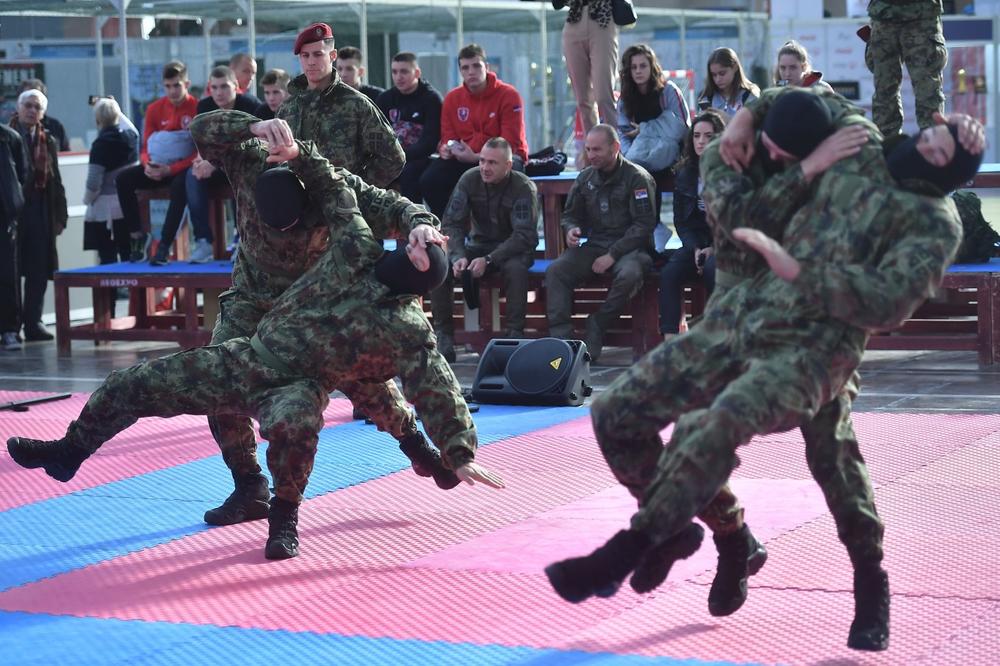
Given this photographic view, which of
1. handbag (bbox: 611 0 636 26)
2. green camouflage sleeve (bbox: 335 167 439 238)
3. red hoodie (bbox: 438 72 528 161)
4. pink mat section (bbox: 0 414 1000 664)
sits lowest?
pink mat section (bbox: 0 414 1000 664)

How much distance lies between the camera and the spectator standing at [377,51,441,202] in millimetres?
11562

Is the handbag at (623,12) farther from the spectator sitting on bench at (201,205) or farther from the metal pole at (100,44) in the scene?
the metal pole at (100,44)

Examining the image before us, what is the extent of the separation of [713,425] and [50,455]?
2874mm

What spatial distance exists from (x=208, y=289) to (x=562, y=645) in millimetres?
7726

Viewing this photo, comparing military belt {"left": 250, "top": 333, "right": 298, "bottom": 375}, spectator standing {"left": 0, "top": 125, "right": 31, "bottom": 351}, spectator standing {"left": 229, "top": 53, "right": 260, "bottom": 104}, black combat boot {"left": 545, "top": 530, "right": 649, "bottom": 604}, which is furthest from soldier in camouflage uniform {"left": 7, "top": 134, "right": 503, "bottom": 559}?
spectator standing {"left": 229, "top": 53, "right": 260, "bottom": 104}

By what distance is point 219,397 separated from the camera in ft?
18.6

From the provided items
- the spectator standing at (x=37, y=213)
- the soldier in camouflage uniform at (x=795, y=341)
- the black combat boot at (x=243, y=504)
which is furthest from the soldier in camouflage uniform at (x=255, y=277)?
the spectator standing at (x=37, y=213)

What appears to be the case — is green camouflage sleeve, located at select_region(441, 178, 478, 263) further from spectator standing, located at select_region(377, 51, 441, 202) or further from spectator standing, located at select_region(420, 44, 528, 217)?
spectator standing, located at select_region(377, 51, 441, 202)

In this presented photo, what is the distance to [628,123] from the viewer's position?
11.4 metres

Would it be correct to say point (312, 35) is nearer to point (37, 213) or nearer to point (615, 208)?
point (615, 208)

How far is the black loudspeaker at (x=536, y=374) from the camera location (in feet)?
29.9

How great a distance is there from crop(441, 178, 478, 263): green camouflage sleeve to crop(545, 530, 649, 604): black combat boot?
6.81 m

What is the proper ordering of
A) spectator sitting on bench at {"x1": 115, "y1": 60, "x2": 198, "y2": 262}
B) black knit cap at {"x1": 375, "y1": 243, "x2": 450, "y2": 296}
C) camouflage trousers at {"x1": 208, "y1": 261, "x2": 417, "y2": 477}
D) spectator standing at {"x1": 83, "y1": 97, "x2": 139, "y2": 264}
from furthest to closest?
spectator standing at {"x1": 83, "y1": 97, "x2": 139, "y2": 264} → spectator sitting on bench at {"x1": 115, "y1": 60, "x2": 198, "y2": 262} → camouflage trousers at {"x1": 208, "y1": 261, "x2": 417, "y2": 477} → black knit cap at {"x1": 375, "y1": 243, "x2": 450, "y2": 296}

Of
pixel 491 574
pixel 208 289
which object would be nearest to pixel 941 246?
pixel 491 574
